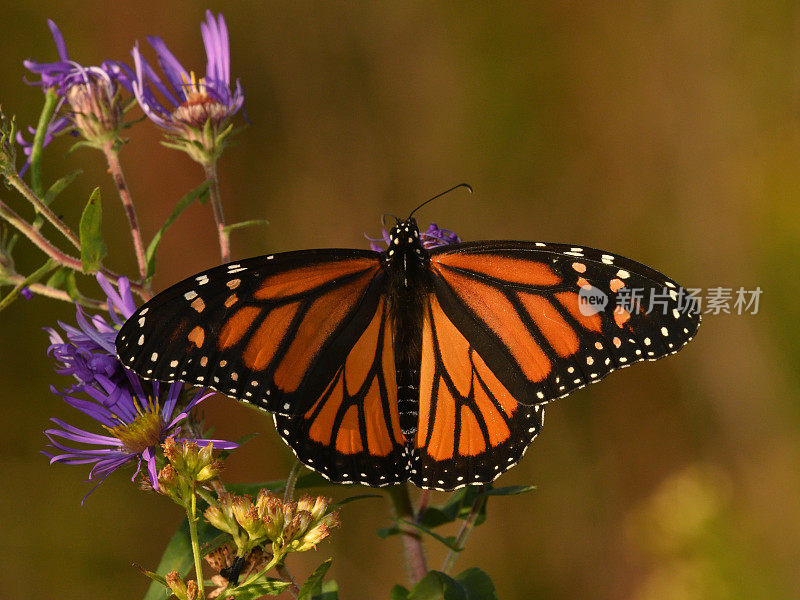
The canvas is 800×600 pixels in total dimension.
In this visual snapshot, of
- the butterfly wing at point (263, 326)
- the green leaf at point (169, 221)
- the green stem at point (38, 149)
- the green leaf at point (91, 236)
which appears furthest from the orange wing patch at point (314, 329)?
the green stem at point (38, 149)

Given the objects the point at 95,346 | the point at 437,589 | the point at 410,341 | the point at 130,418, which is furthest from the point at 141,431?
the point at 437,589

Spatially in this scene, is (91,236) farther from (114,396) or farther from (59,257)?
(114,396)

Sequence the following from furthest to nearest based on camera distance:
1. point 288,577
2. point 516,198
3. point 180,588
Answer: point 516,198, point 288,577, point 180,588

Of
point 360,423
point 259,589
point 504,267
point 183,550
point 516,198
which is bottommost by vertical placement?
point 259,589

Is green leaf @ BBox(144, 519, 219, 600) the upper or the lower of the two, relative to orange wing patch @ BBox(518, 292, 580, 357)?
lower

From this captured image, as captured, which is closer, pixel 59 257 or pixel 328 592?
pixel 328 592

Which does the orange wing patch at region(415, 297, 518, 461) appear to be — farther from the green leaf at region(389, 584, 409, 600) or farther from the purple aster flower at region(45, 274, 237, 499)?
the purple aster flower at region(45, 274, 237, 499)

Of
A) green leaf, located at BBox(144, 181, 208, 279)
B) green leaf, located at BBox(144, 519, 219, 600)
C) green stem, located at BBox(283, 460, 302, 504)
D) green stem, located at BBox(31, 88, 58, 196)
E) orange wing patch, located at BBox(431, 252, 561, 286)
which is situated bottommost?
green leaf, located at BBox(144, 519, 219, 600)

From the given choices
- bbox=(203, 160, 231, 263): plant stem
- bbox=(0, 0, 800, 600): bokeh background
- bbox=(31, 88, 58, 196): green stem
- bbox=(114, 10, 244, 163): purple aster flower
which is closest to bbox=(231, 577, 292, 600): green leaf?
bbox=(203, 160, 231, 263): plant stem
